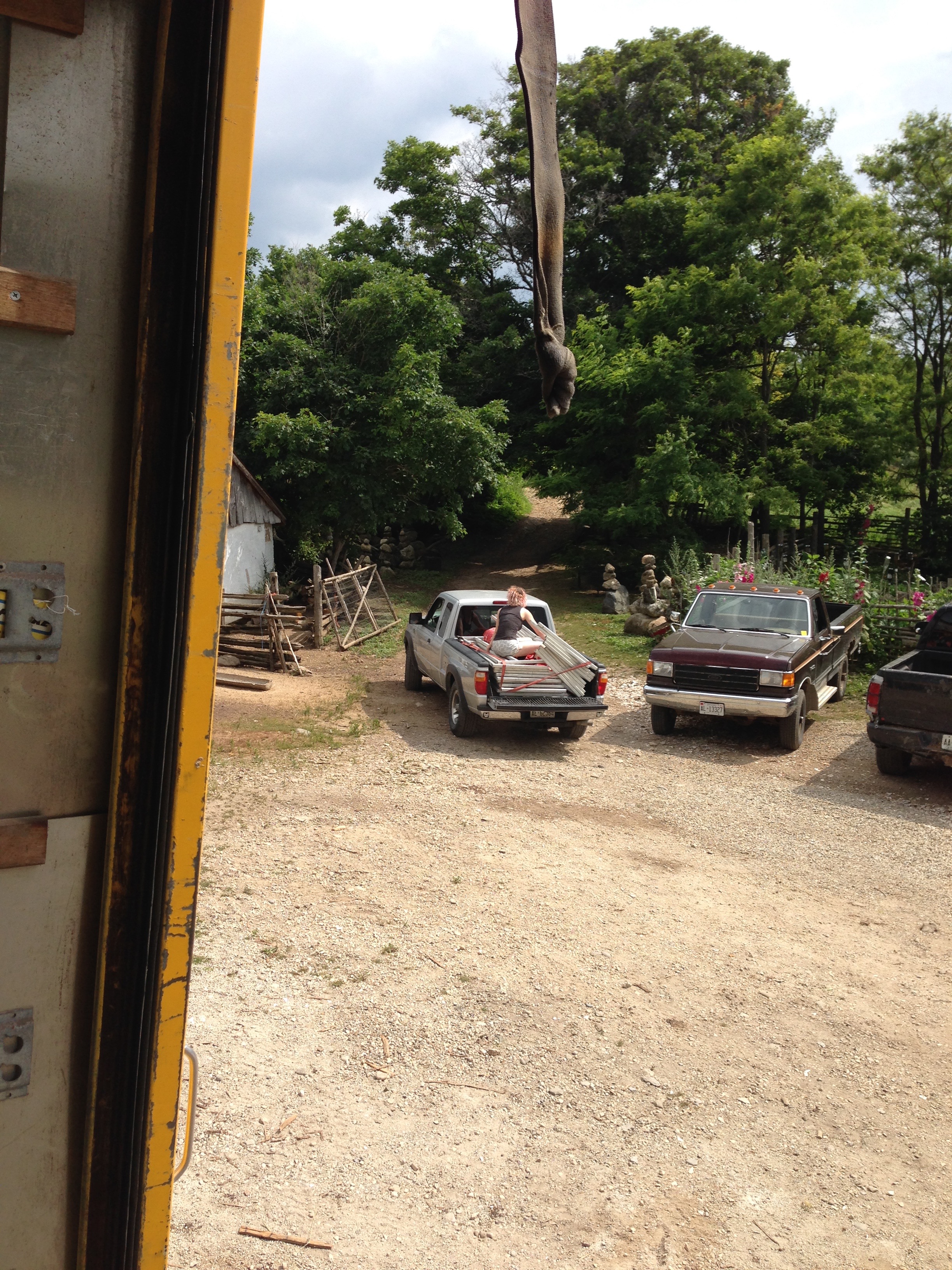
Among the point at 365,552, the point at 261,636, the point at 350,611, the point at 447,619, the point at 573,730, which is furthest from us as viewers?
the point at 365,552

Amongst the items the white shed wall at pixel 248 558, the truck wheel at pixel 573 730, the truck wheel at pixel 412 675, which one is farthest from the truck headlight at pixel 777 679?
the white shed wall at pixel 248 558

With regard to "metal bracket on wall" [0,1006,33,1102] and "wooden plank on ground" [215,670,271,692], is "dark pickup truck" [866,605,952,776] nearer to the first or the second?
"wooden plank on ground" [215,670,271,692]

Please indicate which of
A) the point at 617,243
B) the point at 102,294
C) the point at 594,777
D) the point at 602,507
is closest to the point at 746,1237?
the point at 102,294

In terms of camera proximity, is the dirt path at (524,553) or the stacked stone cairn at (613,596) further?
the dirt path at (524,553)

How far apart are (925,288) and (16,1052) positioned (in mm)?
28673

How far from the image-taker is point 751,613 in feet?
39.2

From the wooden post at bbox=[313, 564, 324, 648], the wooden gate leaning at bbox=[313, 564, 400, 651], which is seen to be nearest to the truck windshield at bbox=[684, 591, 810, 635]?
the wooden gate leaning at bbox=[313, 564, 400, 651]

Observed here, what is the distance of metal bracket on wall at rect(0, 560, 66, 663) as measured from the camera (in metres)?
1.61

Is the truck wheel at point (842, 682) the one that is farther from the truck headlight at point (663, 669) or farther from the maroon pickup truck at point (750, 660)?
the truck headlight at point (663, 669)

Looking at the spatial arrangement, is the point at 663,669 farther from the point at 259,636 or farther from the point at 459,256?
the point at 459,256

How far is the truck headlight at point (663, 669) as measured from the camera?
36.2ft

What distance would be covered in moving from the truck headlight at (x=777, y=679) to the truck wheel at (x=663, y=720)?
1.20 meters

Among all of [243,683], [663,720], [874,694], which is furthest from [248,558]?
[874,694]

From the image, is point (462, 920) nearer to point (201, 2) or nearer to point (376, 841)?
point (376, 841)
